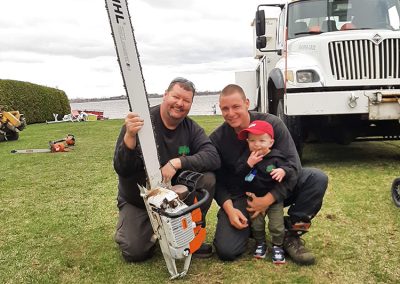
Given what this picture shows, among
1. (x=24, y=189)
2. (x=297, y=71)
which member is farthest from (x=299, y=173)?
(x=24, y=189)

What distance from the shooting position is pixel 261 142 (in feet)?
9.93

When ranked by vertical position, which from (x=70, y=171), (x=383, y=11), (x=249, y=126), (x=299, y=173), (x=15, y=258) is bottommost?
(x=70, y=171)

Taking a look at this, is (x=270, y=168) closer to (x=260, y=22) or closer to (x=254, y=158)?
(x=254, y=158)

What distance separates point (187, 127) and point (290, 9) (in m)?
4.58

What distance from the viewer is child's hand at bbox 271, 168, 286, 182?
2955 mm

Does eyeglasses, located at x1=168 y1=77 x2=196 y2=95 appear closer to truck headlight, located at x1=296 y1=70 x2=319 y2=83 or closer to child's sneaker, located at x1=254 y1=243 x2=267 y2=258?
child's sneaker, located at x1=254 y1=243 x2=267 y2=258

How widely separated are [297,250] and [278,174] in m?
0.58

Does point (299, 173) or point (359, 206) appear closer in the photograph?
point (299, 173)

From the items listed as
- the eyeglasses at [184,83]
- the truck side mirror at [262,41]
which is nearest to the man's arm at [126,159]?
the eyeglasses at [184,83]

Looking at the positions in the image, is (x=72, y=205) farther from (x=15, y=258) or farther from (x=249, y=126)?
(x=249, y=126)

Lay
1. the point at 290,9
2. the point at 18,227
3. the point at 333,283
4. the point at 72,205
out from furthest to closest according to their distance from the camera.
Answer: the point at 290,9 < the point at 72,205 < the point at 18,227 < the point at 333,283

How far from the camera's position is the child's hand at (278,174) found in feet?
9.70

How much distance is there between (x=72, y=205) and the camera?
4867 millimetres

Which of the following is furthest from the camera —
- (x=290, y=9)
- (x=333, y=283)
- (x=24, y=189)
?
(x=290, y=9)
